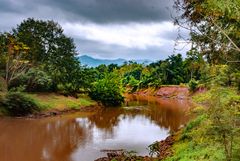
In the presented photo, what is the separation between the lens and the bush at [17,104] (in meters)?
32.7

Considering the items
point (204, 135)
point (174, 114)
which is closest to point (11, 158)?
point (204, 135)

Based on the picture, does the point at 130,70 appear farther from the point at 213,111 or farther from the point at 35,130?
the point at 213,111


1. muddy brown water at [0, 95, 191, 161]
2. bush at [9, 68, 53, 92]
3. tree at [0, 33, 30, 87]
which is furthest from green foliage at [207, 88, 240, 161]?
bush at [9, 68, 53, 92]

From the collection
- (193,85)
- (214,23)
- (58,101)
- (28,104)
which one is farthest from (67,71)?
(214,23)

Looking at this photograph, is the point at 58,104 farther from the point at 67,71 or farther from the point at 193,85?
the point at 193,85

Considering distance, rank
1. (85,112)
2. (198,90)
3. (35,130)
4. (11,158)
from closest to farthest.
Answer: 1. (11,158)
2. (35,130)
3. (85,112)
4. (198,90)

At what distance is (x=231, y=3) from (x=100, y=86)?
36.7 m

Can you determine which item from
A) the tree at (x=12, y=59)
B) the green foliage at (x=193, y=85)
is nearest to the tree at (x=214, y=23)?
the tree at (x=12, y=59)

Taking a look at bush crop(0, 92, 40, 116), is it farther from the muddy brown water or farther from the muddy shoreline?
the muddy brown water

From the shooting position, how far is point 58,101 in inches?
1555

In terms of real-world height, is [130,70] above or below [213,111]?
above

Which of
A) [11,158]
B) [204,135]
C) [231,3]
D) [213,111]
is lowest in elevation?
[11,158]

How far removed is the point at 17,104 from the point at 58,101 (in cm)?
702

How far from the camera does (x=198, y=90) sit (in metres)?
58.3
